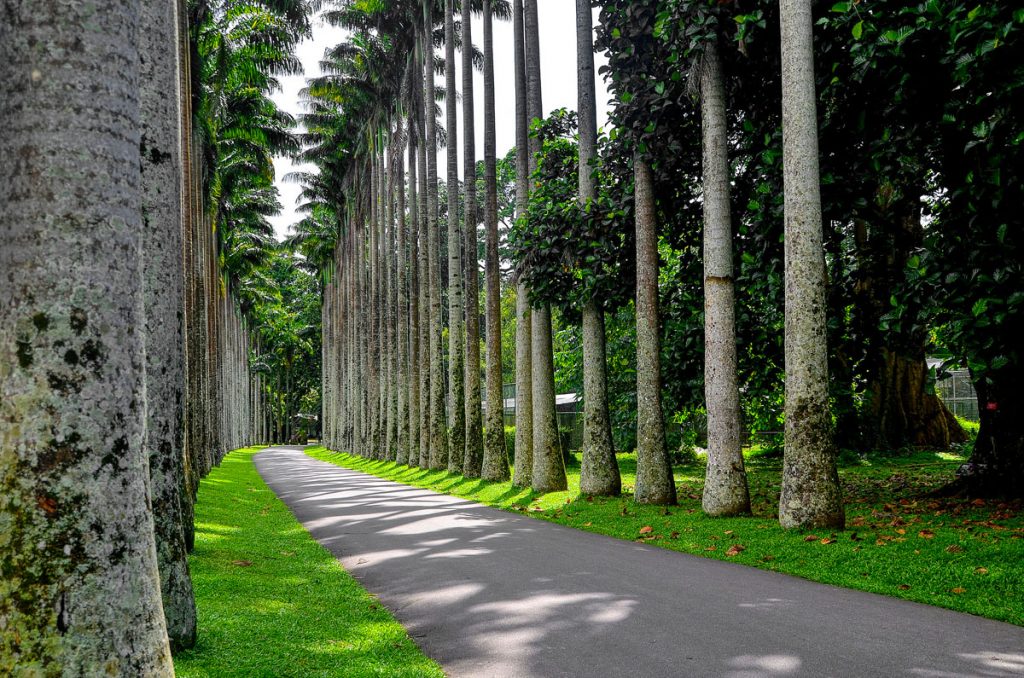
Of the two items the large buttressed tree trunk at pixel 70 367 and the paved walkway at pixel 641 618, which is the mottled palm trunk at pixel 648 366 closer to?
the paved walkway at pixel 641 618

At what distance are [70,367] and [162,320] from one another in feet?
9.35

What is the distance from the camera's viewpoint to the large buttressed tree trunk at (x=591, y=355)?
16.5m

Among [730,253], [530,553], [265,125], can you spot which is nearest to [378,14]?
[265,125]

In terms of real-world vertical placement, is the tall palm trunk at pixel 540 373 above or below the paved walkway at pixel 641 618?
above

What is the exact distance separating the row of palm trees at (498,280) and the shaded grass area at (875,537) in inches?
27.2

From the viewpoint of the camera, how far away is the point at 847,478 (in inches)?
715

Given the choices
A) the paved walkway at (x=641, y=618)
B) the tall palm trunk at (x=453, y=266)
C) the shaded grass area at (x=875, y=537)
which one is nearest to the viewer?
the paved walkway at (x=641, y=618)

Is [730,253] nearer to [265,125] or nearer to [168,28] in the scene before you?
[168,28]

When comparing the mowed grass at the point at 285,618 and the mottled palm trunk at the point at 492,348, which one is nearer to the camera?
the mowed grass at the point at 285,618

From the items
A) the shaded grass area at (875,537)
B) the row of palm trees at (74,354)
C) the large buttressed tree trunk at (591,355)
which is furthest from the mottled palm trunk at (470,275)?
the row of palm trees at (74,354)

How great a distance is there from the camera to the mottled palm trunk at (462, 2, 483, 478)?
79.4ft

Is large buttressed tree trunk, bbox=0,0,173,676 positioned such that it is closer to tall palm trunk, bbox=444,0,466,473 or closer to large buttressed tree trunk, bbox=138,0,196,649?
large buttressed tree trunk, bbox=138,0,196,649

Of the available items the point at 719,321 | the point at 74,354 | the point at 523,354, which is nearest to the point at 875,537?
the point at 719,321

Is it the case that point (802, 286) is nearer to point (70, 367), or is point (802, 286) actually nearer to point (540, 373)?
point (540, 373)
